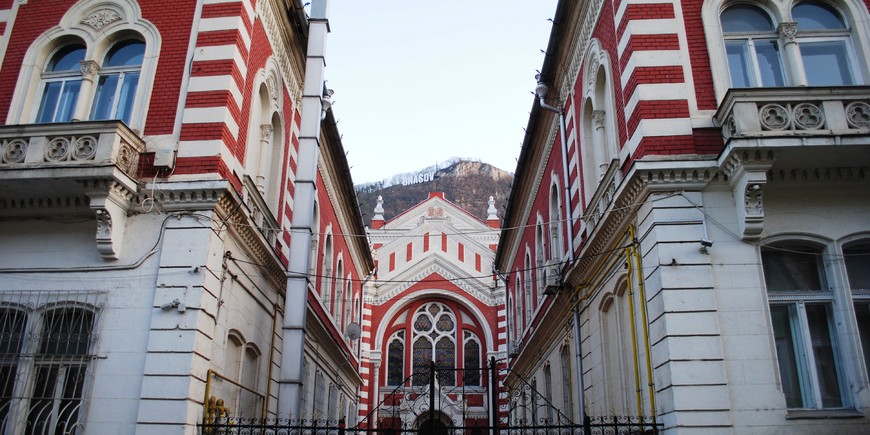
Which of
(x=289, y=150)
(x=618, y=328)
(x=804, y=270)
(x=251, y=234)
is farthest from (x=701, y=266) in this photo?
(x=289, y=150)

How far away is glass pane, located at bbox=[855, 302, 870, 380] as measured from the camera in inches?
438

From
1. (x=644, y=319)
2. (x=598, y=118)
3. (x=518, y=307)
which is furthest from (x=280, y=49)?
(x=518, y=307)

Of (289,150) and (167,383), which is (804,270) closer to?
(167,383)

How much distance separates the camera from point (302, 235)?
607 inches

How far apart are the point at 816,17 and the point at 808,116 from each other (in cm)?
301

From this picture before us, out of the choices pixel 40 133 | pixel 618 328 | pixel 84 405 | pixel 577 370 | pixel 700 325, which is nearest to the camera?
pixel 700 325

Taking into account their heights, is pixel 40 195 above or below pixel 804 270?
above

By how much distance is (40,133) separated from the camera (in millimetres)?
12500

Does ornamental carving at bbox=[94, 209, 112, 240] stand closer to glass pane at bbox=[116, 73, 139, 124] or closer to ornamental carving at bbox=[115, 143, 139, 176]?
ornamental carving at bbox=[115, 143, 139, 176]

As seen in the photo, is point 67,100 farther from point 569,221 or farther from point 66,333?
point 569,221

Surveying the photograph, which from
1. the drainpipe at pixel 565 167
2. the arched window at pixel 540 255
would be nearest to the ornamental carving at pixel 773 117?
the drainpipe at pixel 565 167

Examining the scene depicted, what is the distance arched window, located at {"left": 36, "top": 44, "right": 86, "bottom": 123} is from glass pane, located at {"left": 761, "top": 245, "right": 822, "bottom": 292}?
12900 mm

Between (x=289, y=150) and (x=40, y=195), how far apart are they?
6.74 meters

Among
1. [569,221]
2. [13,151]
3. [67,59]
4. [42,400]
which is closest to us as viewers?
[42,400]
